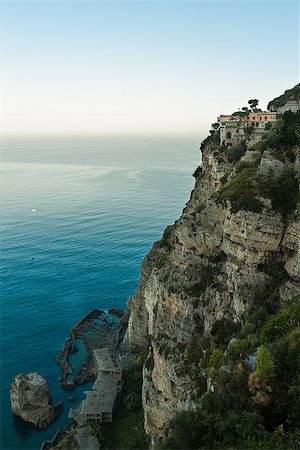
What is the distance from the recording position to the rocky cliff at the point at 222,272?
38.7 m

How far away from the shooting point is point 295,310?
101 feet

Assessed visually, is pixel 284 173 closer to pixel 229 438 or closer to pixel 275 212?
pixel 275 212

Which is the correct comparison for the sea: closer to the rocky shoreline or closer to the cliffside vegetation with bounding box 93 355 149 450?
the rocky shoreline

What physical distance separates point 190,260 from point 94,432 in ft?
83.1

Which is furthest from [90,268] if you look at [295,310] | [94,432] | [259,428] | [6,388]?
[259,428]

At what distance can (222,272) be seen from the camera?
43375 mm

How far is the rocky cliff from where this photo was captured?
38.7 meters

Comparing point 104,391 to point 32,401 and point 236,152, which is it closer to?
point 32,401

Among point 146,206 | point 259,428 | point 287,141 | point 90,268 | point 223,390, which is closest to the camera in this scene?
point 259,428

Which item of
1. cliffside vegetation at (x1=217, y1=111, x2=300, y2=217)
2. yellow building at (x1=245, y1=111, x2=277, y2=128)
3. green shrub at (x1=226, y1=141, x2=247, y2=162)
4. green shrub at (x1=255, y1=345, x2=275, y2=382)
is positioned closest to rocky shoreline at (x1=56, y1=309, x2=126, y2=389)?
cliffside vegetation at (x1=217, y1=111, x2=300, y2=217)

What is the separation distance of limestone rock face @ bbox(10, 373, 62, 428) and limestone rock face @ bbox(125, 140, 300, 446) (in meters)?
16.8

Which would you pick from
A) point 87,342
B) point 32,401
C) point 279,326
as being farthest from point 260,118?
point 32,401

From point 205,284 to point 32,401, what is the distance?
32353 mm

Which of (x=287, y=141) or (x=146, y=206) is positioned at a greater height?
(x=287, y=141)
